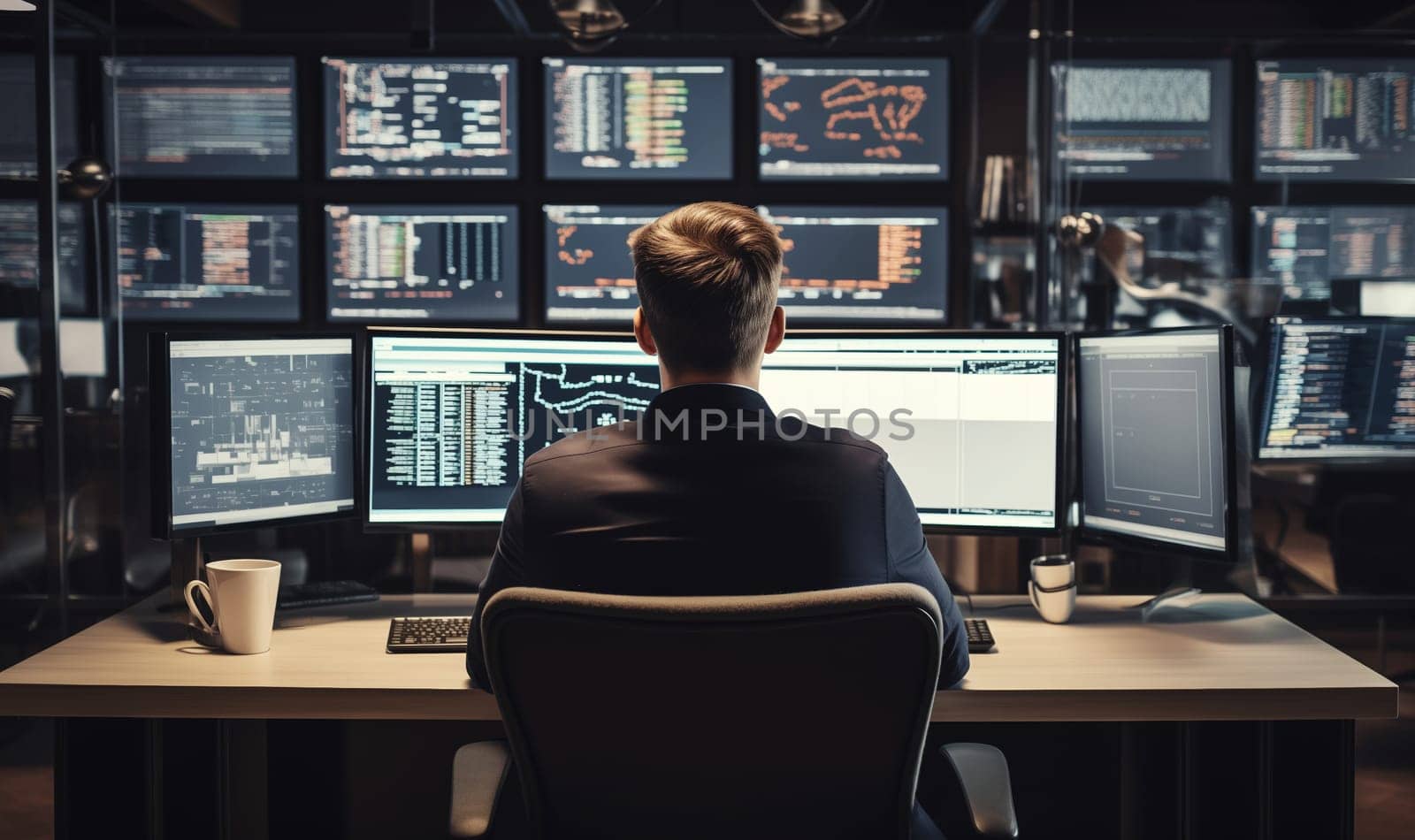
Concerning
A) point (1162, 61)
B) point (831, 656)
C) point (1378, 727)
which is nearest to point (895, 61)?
point (1162, 61)

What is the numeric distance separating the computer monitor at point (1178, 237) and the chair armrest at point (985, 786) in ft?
7.34

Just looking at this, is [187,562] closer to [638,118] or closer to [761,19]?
[638,118]

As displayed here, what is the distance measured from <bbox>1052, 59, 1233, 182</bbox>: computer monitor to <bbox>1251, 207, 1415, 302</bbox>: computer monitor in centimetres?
21

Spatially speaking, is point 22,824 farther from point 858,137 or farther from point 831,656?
point 858,137

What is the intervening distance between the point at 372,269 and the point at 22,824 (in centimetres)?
164

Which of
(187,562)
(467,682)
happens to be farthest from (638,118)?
(467,682)

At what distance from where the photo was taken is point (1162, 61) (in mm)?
3100

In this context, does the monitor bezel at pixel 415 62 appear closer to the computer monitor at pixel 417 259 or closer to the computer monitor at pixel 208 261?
the computer monitor at pixel 417 259

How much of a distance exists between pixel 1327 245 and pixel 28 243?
3195 millimetres

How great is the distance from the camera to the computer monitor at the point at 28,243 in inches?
85.0

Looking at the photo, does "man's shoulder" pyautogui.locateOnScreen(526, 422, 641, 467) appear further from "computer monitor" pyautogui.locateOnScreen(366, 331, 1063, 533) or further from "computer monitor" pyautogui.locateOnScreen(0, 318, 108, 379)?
"computer monitor" pyautogui.locateOnScreen(0, 318, 108, 379)

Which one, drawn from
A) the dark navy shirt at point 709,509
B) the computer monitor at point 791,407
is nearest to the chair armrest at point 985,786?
the dark navy shirt at point 709,509

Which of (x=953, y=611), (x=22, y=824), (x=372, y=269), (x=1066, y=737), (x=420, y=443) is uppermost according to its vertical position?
(x=372, y=269)

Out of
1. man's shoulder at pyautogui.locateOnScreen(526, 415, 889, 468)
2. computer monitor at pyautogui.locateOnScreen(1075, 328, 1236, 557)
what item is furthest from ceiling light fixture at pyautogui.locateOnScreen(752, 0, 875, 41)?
man's shoulder at pyautogui.locateOnScreen(526, 415, 889, 468)
